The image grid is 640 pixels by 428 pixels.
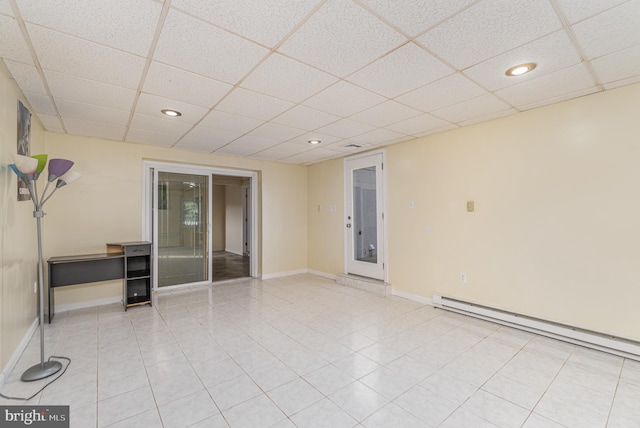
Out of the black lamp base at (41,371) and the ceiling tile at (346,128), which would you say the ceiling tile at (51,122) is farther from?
the ceiling tile at (346,128)

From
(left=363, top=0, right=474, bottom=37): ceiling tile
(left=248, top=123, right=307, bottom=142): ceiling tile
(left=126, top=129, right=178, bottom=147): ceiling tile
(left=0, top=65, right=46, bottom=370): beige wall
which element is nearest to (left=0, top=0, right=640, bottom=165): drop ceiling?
(left=363, top=0, right=474, bottom=37): ceiling tile

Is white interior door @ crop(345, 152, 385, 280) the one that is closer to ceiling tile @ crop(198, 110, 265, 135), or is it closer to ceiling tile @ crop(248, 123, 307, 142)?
ceiling tile @ crop(248, 123, 307, 142)

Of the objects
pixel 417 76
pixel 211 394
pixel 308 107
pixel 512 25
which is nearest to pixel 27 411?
pixel 211 394

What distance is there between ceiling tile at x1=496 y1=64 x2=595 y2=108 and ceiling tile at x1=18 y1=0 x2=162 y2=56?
3.05 m

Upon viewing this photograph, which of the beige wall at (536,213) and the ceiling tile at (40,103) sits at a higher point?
the ceiling tile at (40,103)

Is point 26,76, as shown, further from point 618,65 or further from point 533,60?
point 618,65

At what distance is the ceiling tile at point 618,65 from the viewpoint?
7.09ft

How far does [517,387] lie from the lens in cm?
224

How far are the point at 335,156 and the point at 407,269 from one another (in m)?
2.63

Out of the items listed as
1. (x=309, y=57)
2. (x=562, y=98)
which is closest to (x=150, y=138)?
(x=309, y=57)

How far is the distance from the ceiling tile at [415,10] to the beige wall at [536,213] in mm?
2305

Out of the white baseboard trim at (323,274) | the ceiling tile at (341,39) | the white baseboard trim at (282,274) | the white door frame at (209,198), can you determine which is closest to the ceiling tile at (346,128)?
the ceiling tile at (341,39)

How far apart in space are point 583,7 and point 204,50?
96.2 inches

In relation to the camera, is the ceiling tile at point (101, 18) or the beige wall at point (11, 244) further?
the beige wall at point (11, 244)
